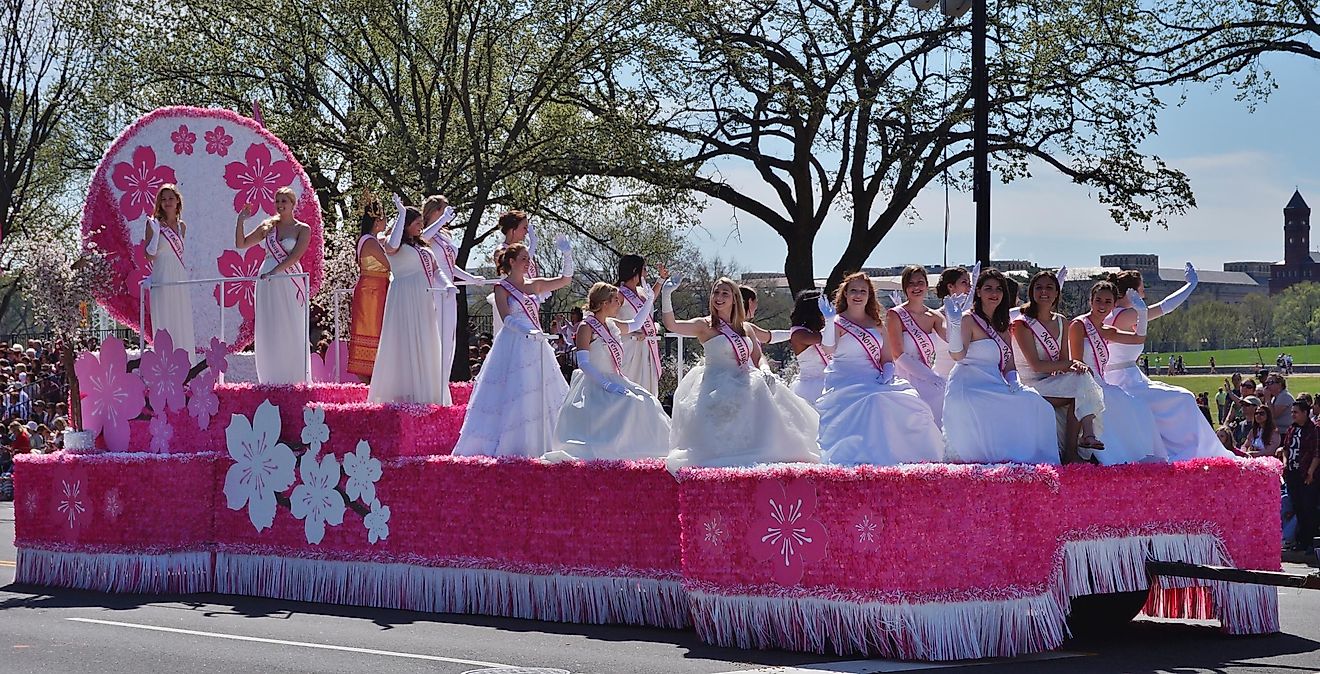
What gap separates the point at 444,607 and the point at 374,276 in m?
3.80

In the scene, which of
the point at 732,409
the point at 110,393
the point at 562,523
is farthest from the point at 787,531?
the point at 110,393

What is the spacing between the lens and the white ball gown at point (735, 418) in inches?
393

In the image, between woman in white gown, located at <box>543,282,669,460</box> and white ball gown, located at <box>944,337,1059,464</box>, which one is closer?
white ball gown, located at <box>944,337,1059,464</box>

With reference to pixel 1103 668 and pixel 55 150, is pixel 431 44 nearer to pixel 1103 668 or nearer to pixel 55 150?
pixel 55 150

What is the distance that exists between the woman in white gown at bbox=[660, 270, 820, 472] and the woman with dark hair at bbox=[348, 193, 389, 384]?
4071 millimetres

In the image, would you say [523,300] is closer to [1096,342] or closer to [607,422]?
[607,422]

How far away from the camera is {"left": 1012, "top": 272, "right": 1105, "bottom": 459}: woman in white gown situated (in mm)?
9867

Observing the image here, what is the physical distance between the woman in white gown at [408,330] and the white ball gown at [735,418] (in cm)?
304

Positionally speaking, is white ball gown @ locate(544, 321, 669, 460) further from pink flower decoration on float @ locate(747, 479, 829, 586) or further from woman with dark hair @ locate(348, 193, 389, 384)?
woman with dark hair @ locate(348, 193, 389, 384)

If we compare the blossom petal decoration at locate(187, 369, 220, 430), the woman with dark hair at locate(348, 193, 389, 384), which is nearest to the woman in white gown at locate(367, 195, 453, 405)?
the woman with dark hair at locate(348, 193, 389, 384)

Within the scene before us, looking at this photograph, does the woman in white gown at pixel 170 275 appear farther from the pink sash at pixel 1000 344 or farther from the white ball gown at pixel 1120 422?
the white ball gown at pixel 1120 422

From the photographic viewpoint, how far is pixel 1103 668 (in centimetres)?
867

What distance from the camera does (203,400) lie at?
43.1 feet

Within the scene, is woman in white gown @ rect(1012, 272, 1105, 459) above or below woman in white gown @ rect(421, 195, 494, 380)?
below
